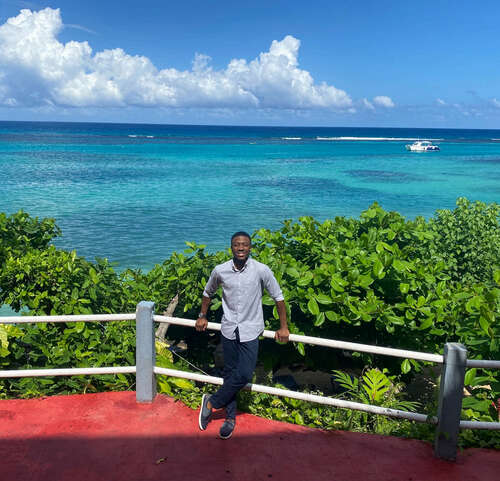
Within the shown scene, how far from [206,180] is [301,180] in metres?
9.59

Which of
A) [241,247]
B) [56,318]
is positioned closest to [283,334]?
[241,247]

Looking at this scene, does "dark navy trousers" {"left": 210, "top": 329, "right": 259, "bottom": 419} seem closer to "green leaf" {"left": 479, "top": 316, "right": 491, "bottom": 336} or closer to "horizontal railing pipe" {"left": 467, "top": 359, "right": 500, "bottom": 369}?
"horizontal railing pipe" {"left": 467, "top": 359, "right": 500, "bottom": 369}

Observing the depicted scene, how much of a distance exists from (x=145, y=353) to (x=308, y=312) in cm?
197

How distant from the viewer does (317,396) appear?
464cm

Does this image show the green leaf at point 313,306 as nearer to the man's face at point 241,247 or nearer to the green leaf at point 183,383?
the man's face at point 241,247

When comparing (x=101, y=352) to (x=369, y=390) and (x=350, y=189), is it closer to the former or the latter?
(x=369, y=390)

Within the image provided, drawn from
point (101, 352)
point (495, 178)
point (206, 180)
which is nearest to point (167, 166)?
point (206, 180)

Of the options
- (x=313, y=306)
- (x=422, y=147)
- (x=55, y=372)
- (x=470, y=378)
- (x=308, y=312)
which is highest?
(x=422, y=147)

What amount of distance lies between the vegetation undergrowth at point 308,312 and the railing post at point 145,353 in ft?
0.88

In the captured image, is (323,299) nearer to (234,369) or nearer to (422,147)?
(234,369)

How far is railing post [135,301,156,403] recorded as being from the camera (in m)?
4.75

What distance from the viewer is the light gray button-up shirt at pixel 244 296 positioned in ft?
14.5

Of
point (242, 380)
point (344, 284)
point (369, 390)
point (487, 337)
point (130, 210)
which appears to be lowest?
point (130, 210)

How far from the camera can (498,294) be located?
5078 millimetres
